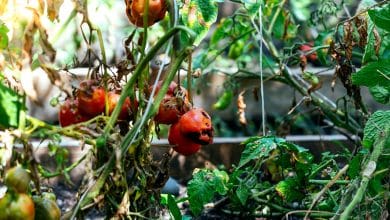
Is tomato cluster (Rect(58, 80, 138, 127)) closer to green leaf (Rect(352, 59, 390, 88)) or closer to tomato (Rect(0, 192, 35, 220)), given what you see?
tomato (Rect(0, 192, 35, 220))

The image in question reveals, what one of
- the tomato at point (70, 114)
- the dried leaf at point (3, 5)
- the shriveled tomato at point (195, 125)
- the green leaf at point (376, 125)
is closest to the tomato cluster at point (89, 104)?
the tomato at point (70, 114)

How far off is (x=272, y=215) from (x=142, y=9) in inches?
33.7

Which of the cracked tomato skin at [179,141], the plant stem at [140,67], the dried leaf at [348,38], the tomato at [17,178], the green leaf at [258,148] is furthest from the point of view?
the dried leaf at [348,38]

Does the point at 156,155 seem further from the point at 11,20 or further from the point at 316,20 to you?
the point at 11,20

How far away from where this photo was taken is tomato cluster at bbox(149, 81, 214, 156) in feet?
4.68

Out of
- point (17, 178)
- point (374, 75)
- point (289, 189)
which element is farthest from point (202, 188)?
point (17, 178)

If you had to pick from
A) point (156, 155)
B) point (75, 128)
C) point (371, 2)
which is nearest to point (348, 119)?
point (371, 2)

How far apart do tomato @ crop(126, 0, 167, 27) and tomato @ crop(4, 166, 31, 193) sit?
1.47 feet

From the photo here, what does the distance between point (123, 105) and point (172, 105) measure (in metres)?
0.11

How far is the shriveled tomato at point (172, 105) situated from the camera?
4.67ft

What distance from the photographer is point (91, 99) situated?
133cm

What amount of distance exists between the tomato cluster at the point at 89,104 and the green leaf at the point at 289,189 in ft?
2.07

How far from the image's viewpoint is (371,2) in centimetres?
210

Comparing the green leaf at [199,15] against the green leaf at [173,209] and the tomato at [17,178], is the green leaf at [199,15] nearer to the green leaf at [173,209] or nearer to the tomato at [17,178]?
the green leaf at [173,209]
